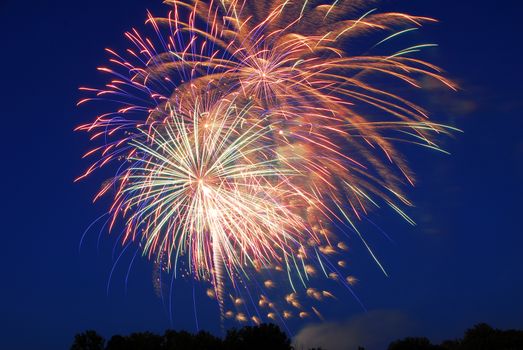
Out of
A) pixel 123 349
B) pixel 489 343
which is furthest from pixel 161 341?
pixel 489 343

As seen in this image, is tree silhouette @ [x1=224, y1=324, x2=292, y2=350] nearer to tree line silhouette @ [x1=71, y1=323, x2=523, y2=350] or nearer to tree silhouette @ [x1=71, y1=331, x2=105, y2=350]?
tree line silhouette @ [x1=71, y1=323, x2=523, y2=350]

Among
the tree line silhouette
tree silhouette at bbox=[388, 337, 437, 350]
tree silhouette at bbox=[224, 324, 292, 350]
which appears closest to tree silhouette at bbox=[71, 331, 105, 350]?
the tree line silhouette

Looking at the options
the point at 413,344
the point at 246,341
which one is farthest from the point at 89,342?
the point at 413,344

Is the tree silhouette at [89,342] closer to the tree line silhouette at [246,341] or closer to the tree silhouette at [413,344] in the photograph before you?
the tree line silhouette at [246,341]

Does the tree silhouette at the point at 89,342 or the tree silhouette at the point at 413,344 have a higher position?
the tree silhouette at the point at 89,342

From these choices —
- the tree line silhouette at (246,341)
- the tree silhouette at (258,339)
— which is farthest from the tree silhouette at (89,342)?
the tree silhouette at (258,339)

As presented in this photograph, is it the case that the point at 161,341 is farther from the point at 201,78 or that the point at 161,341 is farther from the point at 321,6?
the point at 321,6

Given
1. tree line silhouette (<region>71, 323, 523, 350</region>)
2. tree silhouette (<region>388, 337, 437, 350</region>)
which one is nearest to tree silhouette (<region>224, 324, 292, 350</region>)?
tree line silhouette (<region>71, 323, 523, 350</region>)

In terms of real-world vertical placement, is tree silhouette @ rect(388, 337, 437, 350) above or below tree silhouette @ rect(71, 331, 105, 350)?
below
